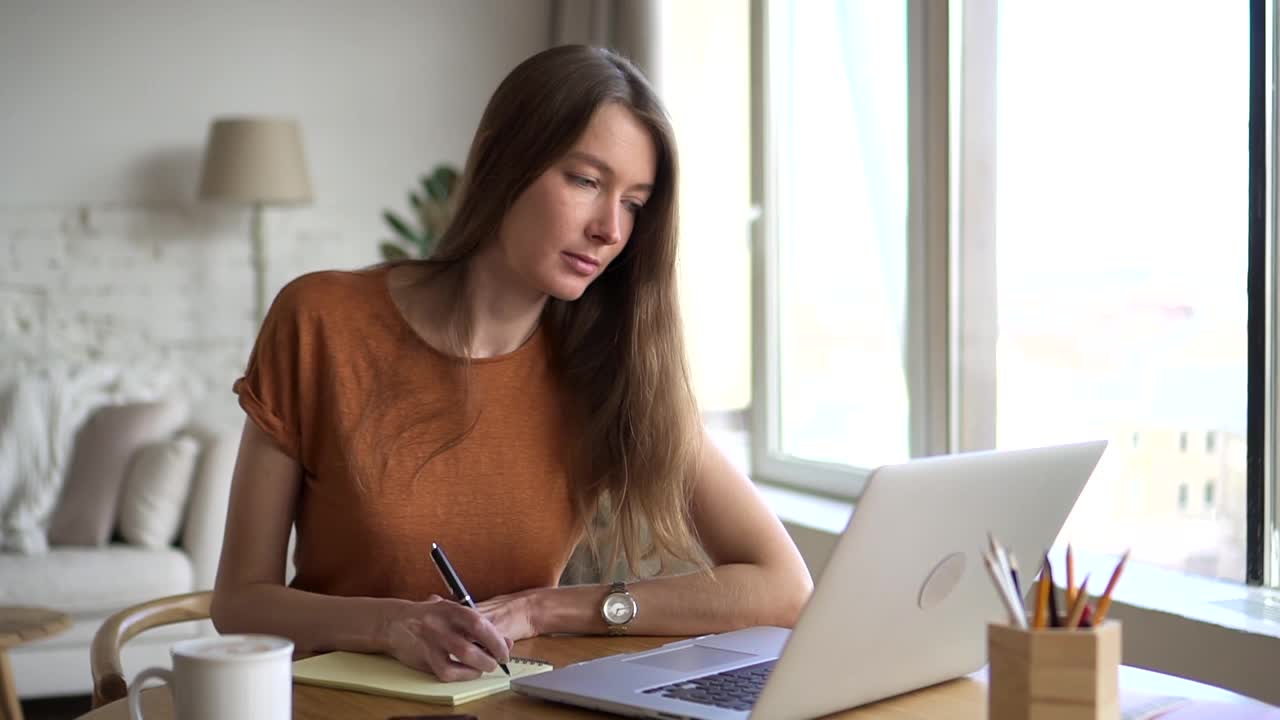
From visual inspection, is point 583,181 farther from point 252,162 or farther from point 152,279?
point 152,279

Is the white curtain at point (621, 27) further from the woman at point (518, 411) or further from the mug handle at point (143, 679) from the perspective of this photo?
the mug handle at point (143, 679)

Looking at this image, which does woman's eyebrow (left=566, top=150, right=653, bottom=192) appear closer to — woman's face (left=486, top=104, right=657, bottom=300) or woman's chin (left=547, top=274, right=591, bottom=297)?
woman's face (left=486, top=104, right=657, bottom=300)

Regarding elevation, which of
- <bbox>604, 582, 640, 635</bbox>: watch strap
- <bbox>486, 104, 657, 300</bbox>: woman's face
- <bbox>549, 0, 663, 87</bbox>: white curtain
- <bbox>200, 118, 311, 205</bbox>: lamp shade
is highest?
<bbox>549, 0, 663, 87</bbox>: white curtain

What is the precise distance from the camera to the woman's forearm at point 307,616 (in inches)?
54.0

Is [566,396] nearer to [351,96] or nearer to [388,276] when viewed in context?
[388,276]

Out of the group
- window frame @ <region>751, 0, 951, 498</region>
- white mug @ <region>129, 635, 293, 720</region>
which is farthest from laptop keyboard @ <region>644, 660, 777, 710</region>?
window frame @ <region>751, 0, 951, 498</region>

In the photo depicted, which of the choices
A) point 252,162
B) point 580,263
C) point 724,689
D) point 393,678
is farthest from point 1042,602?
point 252,162

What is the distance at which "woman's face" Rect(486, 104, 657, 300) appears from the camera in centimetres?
162

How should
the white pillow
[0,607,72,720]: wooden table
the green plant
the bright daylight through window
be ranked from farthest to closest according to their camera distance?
the green plant
the white pillow
[0,607,72,720]: wooden table
the bright daylight through window

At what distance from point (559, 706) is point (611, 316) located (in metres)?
0.72

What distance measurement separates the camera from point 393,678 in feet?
4.11

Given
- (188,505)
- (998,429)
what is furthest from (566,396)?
(188,505)

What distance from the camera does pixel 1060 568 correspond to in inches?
85.7

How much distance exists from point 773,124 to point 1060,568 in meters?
1.71
